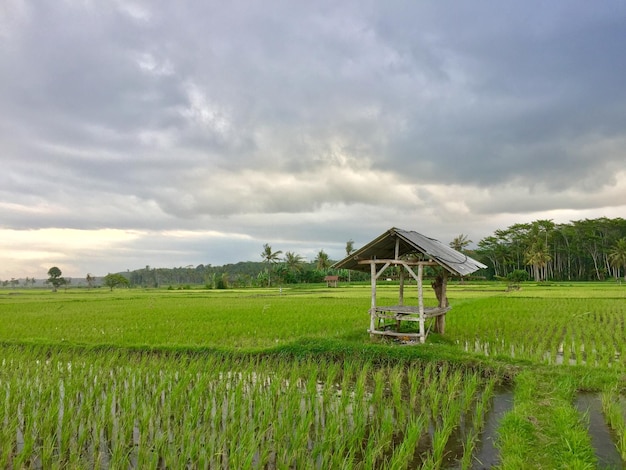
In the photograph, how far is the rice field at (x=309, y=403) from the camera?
3969mm

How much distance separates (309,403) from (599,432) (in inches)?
134

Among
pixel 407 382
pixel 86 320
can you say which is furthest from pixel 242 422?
pixel 86 320

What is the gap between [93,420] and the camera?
4.93 metres

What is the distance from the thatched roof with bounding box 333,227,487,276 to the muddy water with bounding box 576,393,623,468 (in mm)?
3451

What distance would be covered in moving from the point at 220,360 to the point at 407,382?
3614 millimetres

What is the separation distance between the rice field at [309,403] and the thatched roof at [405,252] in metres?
1.79

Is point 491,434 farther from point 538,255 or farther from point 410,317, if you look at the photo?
point 538,255

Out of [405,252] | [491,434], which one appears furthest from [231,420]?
[405,252]

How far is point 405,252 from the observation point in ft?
35.3

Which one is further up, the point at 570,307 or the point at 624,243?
the point at 624,243

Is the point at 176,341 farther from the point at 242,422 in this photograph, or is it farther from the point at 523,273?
the point at 523,273

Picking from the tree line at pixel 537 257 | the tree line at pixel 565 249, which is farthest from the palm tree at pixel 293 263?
the tree line at pixel 565 249

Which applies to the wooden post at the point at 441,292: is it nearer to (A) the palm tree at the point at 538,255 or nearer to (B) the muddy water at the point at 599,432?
(B) the muddy water at the point at 599,432

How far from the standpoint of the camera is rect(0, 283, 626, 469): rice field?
13.0 ft
